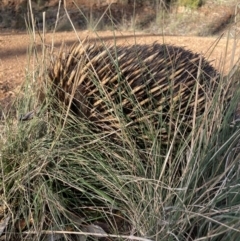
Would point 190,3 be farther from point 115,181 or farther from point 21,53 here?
point 115,181

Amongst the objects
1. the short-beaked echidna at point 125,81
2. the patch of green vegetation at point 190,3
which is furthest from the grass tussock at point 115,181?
the patch of green vegetation at point 190,3

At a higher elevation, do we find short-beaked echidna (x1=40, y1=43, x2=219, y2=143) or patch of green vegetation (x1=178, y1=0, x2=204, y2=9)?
short-beaked echidna (x1=40, y1=43, x2=219, y2=143)

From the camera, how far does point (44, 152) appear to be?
9.94ft

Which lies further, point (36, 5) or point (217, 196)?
point (36, 5)

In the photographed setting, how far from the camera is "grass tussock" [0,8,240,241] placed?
267 centimetres

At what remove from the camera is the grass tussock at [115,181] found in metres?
2.67

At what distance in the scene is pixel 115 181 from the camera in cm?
293

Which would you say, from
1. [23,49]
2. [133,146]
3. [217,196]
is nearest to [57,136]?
[133,146]

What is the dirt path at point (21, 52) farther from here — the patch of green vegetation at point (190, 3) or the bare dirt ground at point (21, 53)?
the patch of green vegetation at point (190, 3)

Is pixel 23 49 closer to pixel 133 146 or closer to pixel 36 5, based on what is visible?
pixel 133 146

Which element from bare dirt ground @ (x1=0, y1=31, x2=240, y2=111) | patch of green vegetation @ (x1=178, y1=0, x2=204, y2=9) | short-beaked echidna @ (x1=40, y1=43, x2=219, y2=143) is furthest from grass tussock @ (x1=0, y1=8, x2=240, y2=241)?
patch of green vegetation @ (x1=178, y1=0, x2=204, y2=9)

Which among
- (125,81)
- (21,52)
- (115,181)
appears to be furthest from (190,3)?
(115,181)

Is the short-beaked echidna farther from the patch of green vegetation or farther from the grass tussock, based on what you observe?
the patch of green vegetation

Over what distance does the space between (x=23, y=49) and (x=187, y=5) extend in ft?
24.6
